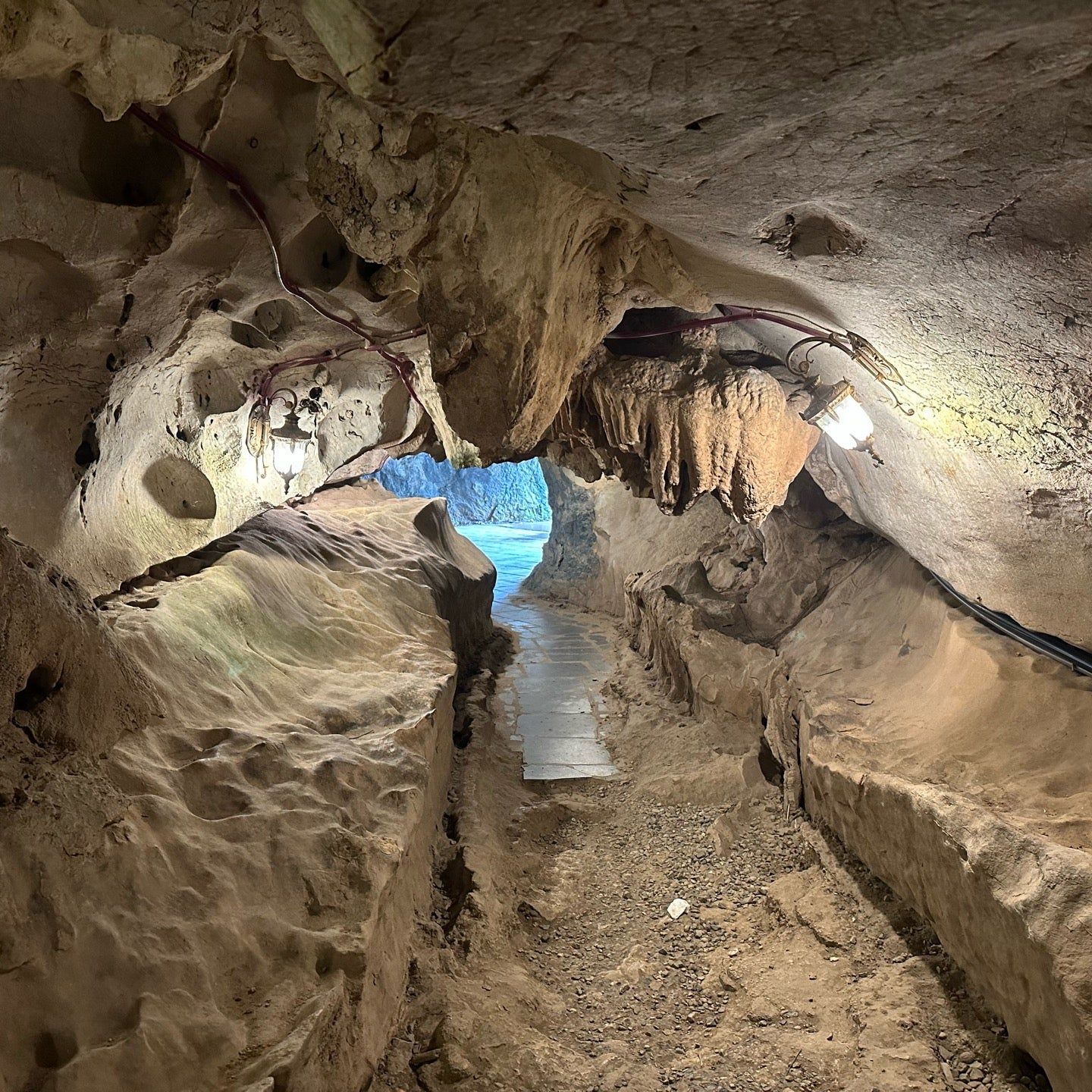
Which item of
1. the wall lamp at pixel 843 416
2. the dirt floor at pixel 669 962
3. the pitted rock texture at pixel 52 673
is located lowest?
the dirt floor at pixel 669 962

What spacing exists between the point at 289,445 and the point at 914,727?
5910mm

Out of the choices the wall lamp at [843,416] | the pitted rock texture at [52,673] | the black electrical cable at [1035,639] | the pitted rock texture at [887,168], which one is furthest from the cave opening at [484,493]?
the pitted rock texture at [887,168]

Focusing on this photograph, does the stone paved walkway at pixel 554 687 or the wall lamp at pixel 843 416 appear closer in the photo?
the wall lamp at pixel 843 416

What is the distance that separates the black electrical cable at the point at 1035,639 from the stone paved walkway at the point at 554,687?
3.36m

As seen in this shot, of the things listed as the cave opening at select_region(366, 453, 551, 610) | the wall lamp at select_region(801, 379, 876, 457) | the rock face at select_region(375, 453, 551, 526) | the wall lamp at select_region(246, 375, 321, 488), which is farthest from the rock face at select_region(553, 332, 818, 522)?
the rock face at select_region(375, 453, 551, 526)

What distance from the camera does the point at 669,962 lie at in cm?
477

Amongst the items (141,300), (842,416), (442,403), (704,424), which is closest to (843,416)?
(842,416)

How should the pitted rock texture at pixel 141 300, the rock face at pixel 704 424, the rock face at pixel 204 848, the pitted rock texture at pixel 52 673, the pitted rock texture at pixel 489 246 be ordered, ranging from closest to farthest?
1. the rock face at pixel 204 848
2. the pitted rock texture at pixel 52 673
3. the pitted rock texture at pixel 489 246
4. the pitted rock texture at pixel 141 300
5. the rock face at pixel 704 424

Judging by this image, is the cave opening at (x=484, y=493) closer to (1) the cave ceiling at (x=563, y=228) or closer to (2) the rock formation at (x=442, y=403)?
(2) the rock formation at (x=442, y=403)

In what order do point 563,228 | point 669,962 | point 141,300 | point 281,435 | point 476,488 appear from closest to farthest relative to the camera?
point 563,228 → point 141,300 → point 669,962 → point 281,435 → point 476,488

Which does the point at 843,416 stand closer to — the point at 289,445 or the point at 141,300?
the point at 141,300

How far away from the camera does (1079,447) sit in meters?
3.37

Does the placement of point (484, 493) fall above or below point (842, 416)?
below

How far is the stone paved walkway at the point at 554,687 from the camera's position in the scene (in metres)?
7.51
